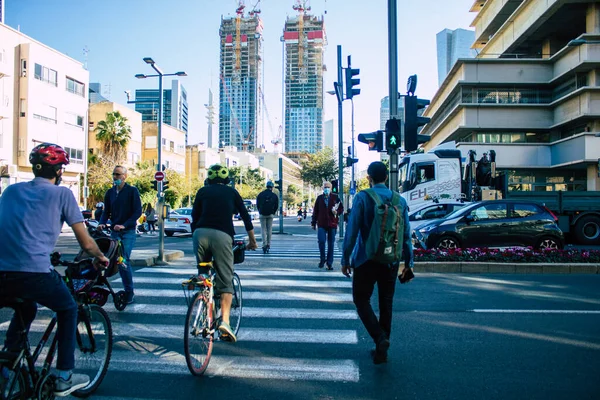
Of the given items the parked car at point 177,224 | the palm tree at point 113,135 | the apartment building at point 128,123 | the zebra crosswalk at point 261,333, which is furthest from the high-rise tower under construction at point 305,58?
the zebra crosswalk at point 261,333

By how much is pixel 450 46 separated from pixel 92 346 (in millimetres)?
164829

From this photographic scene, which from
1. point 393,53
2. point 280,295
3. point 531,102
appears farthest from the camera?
point 531,102

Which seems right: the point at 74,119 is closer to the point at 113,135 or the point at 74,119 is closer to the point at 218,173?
the point at 113,135

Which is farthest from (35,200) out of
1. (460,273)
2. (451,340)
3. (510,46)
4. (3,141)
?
(510,46)

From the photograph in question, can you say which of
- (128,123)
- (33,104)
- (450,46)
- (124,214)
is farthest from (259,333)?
(450,46)

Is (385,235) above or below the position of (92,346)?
above

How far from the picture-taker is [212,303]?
15.7 ft

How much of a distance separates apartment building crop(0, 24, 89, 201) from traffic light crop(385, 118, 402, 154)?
32.4 m

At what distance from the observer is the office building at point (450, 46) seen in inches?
5881

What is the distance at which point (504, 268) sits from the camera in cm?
1057

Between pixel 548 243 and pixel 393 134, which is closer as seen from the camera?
pixel 393 134

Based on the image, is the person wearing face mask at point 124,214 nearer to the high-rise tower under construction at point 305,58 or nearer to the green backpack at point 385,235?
the green backpack at point 385,235

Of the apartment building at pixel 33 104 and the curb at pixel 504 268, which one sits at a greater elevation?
the apartment building at pixel 33 104

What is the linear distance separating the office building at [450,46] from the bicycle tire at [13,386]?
154 metres
